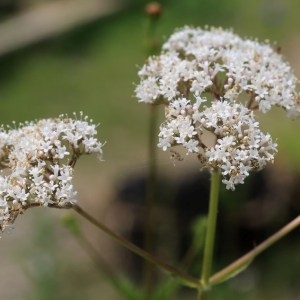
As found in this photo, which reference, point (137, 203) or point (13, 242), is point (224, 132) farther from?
point (13, 242)

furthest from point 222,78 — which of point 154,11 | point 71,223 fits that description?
point 71,223

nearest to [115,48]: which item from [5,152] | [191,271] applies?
[191,271]

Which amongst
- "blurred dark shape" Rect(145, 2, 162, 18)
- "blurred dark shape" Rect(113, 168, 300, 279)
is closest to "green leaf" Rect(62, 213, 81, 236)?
"blurred dark shape" Rect(145, 2, 162, 18)

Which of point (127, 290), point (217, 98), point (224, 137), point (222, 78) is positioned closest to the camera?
point (224, 137)

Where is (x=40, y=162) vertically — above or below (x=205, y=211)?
below

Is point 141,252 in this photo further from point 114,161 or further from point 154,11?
point 114,161

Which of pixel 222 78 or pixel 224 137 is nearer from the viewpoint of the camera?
pixel 224 137

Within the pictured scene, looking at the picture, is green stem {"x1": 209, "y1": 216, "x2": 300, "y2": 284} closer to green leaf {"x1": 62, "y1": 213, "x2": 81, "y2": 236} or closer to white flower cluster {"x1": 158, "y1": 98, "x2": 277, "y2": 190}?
white flower cluster {"x1": 158, "y1": 98, "x2": 277, "y2": 190}

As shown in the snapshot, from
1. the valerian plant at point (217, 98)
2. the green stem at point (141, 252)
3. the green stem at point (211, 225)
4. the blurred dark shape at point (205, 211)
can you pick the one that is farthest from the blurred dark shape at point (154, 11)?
the blurred dark shape at point (205, 211)
